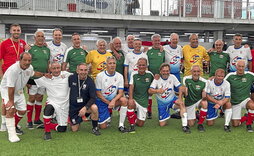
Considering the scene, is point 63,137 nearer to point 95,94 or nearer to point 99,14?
point 95,94

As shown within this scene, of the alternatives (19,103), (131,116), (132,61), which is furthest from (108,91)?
(19,103)

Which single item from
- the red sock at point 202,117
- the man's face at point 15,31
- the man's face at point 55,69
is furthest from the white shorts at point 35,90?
the red sock at point 202,117

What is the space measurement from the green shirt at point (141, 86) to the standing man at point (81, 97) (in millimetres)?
904

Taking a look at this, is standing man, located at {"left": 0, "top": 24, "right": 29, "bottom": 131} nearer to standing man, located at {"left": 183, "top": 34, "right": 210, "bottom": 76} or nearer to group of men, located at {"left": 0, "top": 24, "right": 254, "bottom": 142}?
group of men, located at {"left": 0, "top": 24, "right": 254, "bottom": 142}

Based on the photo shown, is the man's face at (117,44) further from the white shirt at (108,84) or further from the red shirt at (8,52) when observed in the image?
the red shirt at (8,52)

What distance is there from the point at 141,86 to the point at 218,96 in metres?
1.40

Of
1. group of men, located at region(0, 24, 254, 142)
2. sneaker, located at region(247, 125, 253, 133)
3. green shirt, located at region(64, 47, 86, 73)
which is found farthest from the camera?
green shirt, located at region(64, 47, 86, 73)

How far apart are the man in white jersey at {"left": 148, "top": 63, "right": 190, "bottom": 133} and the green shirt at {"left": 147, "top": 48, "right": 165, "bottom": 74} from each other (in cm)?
53

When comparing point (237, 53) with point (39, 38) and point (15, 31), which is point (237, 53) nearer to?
point (39, 38)

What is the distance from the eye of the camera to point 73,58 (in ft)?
17.3

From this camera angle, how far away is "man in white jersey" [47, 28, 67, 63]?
17.0 feet

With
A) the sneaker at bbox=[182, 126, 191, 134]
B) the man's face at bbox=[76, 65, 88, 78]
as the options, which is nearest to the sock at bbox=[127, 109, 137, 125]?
the sneaker at bbox=[182, 126, 191, 134]

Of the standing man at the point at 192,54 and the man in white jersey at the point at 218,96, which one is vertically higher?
the standing man at the point at 192,54

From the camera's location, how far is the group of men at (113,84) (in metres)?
4.34
